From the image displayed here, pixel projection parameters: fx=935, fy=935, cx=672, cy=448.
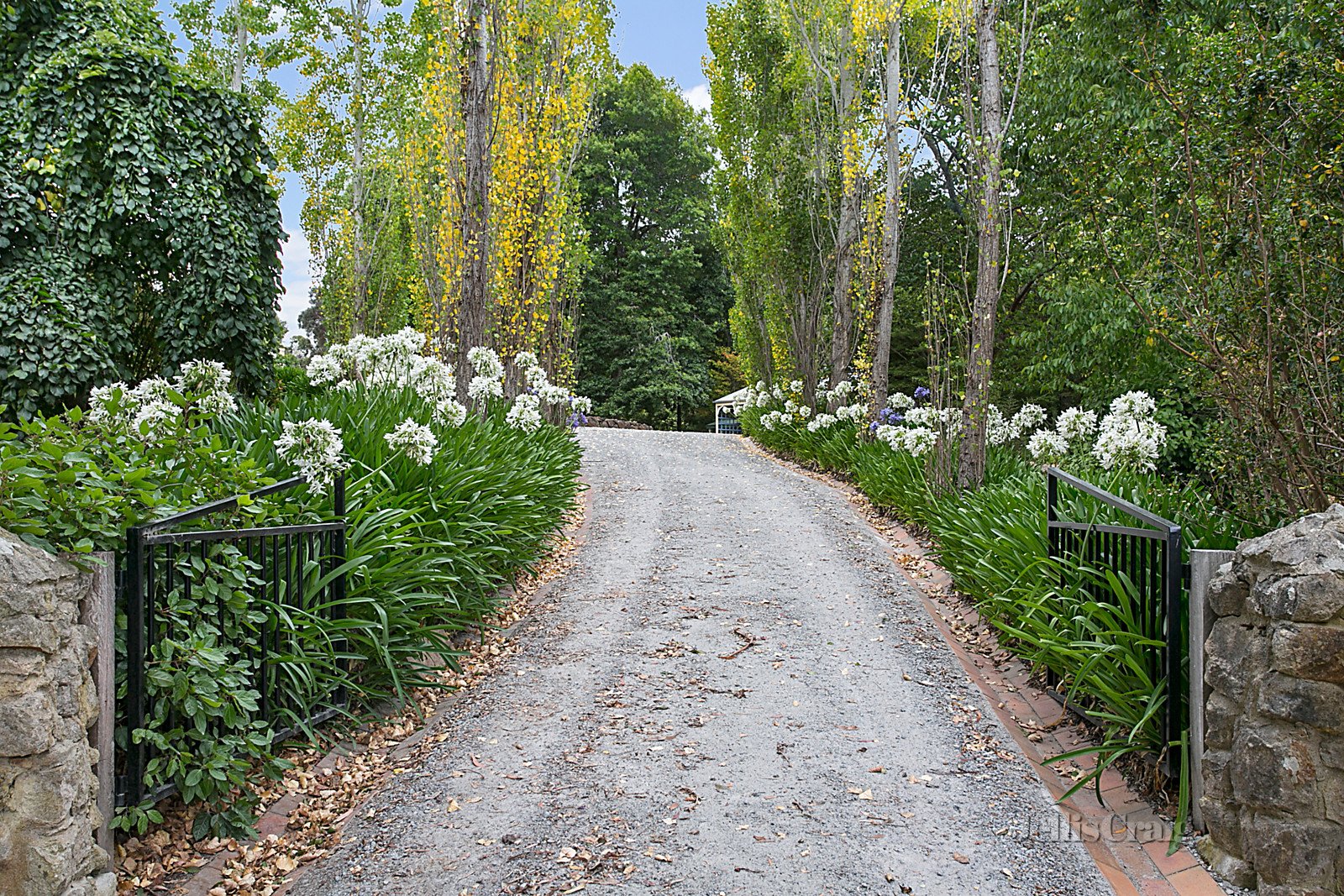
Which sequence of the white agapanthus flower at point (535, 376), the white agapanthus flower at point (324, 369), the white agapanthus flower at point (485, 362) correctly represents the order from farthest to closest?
the white agapanthus flower at point (535, 376) < the white agapanthus flower at point (485, 362) < the white agapanthus flower at point (324, 369)

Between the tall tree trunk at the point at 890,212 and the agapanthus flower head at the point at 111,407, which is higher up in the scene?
the tall tree trunk at the point at 890,212

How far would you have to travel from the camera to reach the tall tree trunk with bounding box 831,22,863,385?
42.7ft

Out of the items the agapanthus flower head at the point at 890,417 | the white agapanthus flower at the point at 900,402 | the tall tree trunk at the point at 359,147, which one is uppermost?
the tall tree trunk at the point at 359,147

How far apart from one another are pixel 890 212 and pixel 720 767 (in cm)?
932

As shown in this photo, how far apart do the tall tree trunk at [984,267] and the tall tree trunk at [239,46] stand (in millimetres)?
13432

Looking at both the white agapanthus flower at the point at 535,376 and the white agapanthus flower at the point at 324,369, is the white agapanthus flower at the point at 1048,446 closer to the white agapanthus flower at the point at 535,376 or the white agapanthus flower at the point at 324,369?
the white agapanthus flower at the point at 535,376

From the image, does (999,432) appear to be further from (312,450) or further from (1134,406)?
(312,450)

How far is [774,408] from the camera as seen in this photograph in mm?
16344

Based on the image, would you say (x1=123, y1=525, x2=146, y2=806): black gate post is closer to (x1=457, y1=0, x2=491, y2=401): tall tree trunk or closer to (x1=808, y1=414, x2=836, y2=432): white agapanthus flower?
(x1=457, y1=0, x2=491, y2=401): tall tree trunk

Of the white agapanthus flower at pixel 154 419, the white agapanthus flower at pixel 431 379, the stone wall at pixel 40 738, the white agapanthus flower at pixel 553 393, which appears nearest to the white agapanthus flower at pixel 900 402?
the white agapanthus flower at pixel 553 393

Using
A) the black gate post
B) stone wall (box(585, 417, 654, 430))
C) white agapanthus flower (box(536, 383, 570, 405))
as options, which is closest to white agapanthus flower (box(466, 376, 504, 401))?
white agapanthus flower (box(536, 383, 570, 405))

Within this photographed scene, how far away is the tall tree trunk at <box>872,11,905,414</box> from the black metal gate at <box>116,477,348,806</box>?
Answer: 882cm

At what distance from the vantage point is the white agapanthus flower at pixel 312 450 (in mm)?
4387

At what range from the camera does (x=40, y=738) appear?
242 cm
